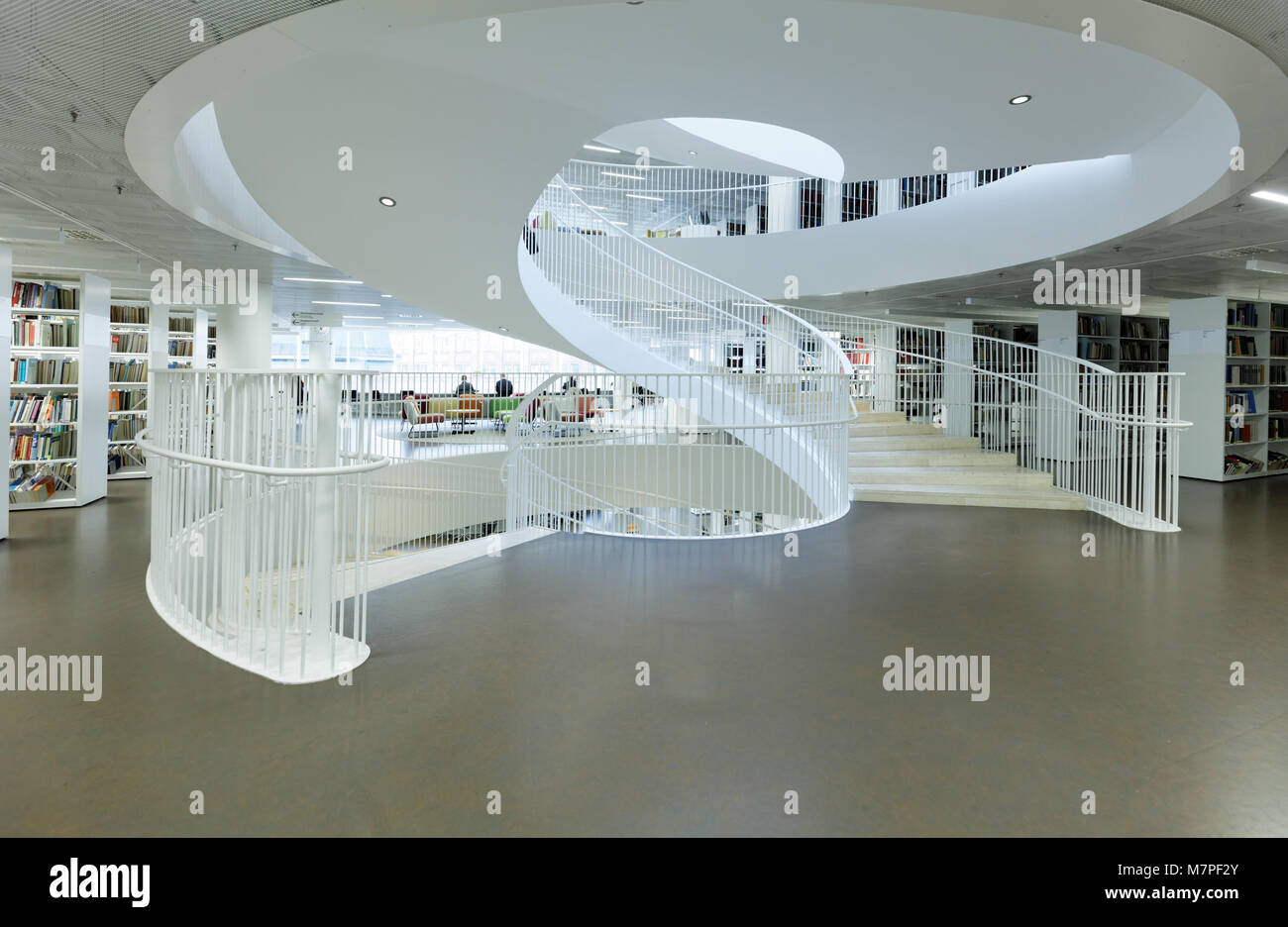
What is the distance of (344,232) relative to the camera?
7.25 metres

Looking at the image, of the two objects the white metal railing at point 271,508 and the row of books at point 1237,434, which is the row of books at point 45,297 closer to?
the white metal railing at point 271,508

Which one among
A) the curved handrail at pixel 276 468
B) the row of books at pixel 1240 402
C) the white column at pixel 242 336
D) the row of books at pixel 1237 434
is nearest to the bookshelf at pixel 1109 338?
the row of books at pixel 1240 402

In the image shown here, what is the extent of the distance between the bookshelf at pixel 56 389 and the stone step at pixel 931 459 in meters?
8.86

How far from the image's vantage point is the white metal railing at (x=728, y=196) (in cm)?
1327

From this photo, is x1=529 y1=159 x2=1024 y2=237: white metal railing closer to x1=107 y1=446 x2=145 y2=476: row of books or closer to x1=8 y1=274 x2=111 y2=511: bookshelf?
x1=8 y1=274 x2=111 y2=511: bookshelf

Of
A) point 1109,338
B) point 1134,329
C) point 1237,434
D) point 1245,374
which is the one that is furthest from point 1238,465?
point 1134,329

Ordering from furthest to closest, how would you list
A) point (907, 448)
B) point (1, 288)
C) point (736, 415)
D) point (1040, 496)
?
point (907, 448) < point (736, 415) < point (1040, 496) < point (1, 288)

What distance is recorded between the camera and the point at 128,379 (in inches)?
420

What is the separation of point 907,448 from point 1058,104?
4675mm

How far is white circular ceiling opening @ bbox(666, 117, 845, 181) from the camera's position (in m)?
9.03

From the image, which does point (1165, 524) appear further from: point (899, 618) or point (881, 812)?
point (881, 812)

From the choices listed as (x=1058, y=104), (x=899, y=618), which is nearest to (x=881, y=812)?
(x=899, y=618)
